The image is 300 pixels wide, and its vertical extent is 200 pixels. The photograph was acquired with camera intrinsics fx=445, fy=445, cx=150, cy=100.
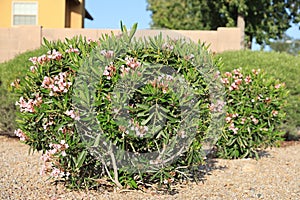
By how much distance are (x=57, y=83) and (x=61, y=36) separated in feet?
23.8

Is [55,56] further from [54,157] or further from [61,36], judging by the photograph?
[61,36]

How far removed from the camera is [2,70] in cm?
857

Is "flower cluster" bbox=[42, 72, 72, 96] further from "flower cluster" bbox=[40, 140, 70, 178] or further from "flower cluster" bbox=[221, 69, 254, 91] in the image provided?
"flower cluster" bbox=[221, 69, 254, 91]

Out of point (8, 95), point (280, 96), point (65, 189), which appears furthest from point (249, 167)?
point (8, 95)

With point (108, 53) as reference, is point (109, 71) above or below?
below

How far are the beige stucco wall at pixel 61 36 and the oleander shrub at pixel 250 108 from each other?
4782 millimetres

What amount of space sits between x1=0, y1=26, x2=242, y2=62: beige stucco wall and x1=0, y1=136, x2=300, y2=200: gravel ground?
473 centimetres

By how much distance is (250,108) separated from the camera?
20.8 feet

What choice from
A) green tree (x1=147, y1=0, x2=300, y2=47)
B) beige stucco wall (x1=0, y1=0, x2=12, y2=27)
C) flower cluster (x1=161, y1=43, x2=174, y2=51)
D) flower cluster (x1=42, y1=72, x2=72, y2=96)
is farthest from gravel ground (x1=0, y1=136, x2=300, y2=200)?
green tree (x1=147, y1=0, x2=300, y2=47)

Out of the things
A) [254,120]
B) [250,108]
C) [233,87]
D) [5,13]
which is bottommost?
[254,120]

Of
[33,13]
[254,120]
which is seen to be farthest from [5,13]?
[254,120]

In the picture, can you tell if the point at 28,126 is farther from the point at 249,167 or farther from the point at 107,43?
the point at 249,167

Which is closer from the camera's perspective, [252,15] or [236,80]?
[236,80]

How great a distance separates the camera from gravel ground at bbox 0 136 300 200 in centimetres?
462
